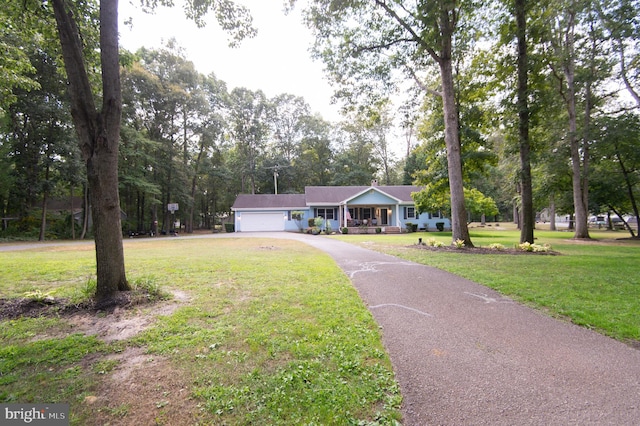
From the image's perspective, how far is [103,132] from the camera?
4.48 m

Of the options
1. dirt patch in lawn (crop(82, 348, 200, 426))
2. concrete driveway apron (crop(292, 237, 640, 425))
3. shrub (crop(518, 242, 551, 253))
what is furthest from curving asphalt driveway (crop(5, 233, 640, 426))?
shrub (crop(518, 242, 551, 253))

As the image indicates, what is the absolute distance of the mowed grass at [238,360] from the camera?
205cm

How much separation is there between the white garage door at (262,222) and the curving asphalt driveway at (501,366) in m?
25.8

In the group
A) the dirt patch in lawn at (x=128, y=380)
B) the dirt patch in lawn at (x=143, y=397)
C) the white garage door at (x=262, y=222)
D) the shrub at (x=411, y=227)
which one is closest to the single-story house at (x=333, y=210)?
the white garage door at (x=262, y=222)

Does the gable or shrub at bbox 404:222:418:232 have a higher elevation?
the gable

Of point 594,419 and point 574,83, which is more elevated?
point 574,83

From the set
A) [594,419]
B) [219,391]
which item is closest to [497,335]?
[594,419]

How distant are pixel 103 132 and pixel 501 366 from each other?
6294 mm

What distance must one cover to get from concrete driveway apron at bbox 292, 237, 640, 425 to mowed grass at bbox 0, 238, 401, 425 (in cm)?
28

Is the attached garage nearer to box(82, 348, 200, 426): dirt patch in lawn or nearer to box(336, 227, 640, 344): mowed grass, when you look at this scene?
box(336, 227, 640, 344): mowed grass

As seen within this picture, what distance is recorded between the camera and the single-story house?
27.7 m

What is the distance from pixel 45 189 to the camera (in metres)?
19.8

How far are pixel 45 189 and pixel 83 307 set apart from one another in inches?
891

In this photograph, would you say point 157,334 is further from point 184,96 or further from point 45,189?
point 184,96
